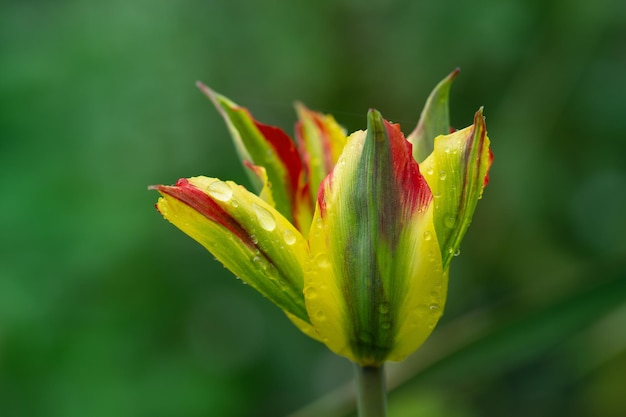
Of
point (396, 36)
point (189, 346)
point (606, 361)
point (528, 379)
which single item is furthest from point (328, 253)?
point (189, 346)

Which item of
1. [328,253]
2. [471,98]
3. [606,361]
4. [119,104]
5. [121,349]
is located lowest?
[328,253]

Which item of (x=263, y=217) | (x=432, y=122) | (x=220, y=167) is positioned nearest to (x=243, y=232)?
(x=263, y=217)

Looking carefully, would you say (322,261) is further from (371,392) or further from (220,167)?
(220,167)

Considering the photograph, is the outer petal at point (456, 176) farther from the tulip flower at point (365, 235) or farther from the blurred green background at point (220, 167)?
the blurred green background at point (220, 167)

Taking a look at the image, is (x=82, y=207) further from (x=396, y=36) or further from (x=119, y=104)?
(x=396, y=36)

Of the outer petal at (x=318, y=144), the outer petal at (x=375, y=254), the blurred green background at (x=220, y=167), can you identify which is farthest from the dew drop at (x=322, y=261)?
the blurred green background at (x=220, y=167)

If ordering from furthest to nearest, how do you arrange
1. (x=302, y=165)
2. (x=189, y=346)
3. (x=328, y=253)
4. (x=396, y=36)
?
(x=189, y=346), (x=396, y=36), (x=302, y=165), (x=328, y=253)
